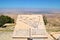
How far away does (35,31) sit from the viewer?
8602 mm

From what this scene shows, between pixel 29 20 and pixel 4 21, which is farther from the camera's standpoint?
pixel 4 21

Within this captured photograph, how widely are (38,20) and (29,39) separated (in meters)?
1.31

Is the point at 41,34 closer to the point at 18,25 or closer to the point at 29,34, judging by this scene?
the point at 29,34

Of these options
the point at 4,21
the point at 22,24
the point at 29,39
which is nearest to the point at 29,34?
the point at 29,39

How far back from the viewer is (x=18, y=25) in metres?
9.01

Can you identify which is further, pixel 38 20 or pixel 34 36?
pixel 38 20

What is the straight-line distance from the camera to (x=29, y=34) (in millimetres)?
8406

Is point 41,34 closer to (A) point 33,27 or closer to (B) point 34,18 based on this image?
(A) point 33,27

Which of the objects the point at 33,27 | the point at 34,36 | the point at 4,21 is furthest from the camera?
the point at 4,21

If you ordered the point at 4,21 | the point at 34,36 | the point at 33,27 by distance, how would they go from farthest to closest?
the point at 4,21
the point at 33,27
the point at 34,36

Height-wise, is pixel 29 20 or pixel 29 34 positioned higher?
pixel 29 20

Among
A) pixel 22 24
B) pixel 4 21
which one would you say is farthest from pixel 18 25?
pixel 4 21

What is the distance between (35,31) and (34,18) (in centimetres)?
100

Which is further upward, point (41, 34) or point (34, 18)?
point (34, 18)
